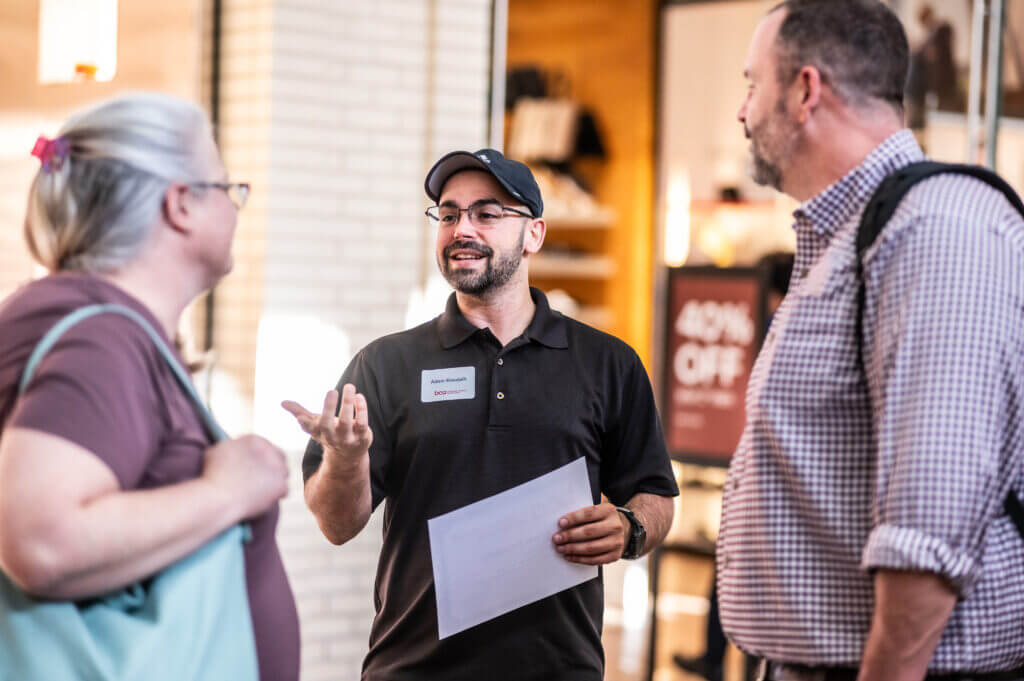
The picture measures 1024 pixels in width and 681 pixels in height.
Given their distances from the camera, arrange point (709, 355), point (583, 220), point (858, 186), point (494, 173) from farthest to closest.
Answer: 1. point (583, 220)
2. point (709, 355)
3. point (494, 173)
4. point (858, 186)

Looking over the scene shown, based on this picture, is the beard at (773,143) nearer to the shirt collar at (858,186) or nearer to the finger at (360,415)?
the shirt collar at (858,186)

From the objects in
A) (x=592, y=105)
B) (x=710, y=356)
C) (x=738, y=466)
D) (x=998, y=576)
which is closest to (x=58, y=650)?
(x=738, y=466)

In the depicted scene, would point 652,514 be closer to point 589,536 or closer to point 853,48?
point 589,536

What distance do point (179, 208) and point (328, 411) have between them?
0.54 meters

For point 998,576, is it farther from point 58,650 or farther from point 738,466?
point 58,650

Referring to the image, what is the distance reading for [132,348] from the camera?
144 centimetres

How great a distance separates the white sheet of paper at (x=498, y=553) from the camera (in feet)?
7.23

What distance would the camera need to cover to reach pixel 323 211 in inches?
174

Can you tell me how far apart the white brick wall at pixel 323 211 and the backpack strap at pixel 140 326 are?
2780 millimetres

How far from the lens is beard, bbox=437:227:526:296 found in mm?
2469

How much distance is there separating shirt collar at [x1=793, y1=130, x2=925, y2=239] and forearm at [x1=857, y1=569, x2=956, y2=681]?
56 centimetres

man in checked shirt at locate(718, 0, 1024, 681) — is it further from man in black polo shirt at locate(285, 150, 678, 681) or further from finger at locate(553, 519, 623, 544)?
man in black polo shirt at locate(285, 150, 678, 681)

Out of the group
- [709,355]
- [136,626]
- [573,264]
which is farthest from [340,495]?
[573,264]

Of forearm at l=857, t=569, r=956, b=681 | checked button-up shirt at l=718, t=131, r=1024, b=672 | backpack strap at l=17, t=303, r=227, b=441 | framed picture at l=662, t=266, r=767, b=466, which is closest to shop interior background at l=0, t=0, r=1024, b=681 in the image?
framed picture at l=662, t=266, r=767, b=466
